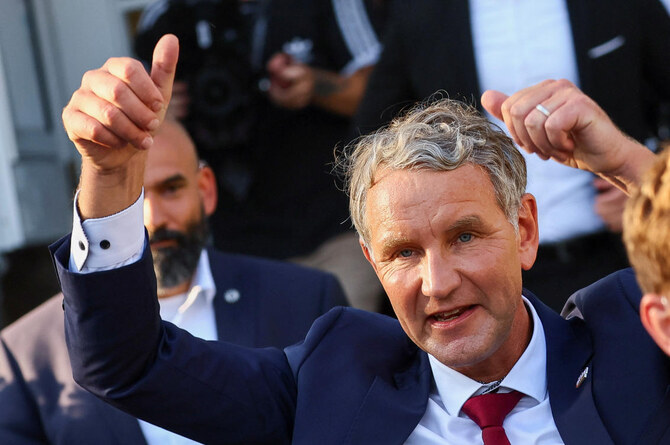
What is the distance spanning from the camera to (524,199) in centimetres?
243

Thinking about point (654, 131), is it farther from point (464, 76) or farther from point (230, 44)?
point (230, 44)

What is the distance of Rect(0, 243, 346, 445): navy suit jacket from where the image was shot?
3.01 meters

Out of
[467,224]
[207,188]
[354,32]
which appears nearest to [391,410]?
[467,224]

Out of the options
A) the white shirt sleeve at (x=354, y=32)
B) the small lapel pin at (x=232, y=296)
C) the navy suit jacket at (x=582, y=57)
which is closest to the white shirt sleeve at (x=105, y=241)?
the small lapel pin at (x=232, y=296)

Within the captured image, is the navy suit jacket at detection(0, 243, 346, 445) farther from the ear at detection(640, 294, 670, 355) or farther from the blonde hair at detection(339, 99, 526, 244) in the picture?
the ear at detection(640, 294, 670, 355)

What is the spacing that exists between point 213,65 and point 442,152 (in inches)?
83.1

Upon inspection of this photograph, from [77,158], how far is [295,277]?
8.52ft

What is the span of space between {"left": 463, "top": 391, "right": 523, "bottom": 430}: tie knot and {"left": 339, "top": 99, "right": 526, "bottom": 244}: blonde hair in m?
0.38

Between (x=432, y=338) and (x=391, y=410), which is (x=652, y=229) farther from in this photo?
(x=391, y=410)

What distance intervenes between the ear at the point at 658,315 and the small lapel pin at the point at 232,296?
1.90 meters

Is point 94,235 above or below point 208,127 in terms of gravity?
above

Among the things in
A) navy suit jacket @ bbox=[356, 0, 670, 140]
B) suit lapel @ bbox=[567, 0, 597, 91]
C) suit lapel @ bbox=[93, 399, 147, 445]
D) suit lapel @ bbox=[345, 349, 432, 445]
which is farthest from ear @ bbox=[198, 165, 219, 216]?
suit lapel @ bbox=[345, 349, 432, 445]

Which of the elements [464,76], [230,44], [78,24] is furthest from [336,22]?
[78,24]

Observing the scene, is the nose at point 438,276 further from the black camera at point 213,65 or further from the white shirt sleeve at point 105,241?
the black camera at point 213,65
